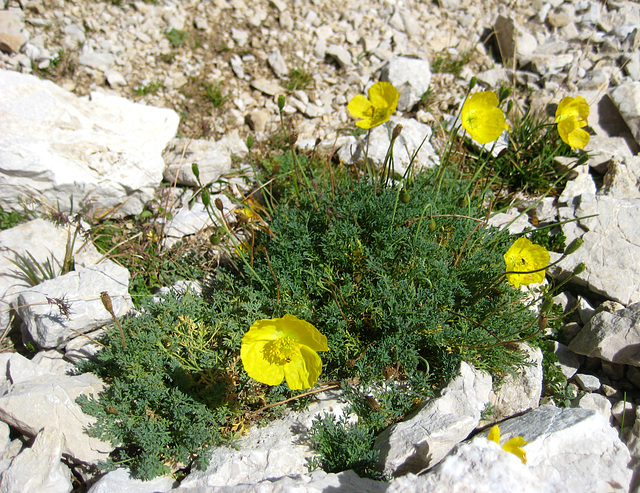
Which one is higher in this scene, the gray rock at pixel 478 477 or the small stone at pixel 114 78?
the small stone at pixel 114 78

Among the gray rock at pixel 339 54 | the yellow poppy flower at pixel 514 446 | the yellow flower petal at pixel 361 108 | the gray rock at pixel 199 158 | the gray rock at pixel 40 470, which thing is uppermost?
the gray rock at pixel 339 54

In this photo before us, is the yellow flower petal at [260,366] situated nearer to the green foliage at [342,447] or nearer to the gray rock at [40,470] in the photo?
the green foliage at [342,447]

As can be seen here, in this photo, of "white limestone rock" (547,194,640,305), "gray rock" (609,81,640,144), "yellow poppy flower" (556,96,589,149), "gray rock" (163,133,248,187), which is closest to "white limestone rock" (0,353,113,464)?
"gray rock" (163,133,248,187)

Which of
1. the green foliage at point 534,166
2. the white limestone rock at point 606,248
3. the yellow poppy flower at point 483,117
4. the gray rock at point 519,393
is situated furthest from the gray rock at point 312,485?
the green foliage at point 534,166

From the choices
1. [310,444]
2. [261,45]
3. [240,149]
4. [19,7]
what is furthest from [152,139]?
[310,444]

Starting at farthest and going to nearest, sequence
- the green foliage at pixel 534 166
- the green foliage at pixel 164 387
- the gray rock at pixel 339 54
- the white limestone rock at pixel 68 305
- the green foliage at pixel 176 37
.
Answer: the gray rock at pixel 339 54, the green foliage at pixel 176 37, the green foliage at pixel 534 166, the white limestone rock at pixel 68 305, the green foliage at pixel 164 387

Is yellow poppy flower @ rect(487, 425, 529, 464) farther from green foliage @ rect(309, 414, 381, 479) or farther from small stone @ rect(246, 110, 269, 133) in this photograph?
small stone @ rect(246, 110, 269, 133)
